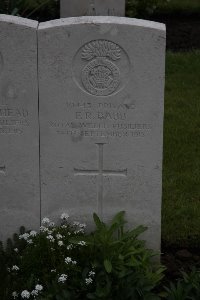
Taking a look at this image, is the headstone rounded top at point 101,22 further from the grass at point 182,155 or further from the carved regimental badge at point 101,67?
the grass at point 182,155

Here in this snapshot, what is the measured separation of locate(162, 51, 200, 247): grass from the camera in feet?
17.6

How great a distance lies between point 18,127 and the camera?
447 cm

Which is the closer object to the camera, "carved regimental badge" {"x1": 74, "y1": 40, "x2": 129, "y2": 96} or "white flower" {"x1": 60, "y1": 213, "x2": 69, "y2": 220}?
"carved regimental badge" {"x1": 74, "y1": 40, "x2": 129, "y2": 96}

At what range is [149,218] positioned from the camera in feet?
15.2

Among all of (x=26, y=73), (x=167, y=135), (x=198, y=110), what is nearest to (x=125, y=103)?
(x=26, y=73)

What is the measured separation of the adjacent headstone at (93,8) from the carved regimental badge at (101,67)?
4.48m

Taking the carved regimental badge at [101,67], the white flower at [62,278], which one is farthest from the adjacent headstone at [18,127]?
the white flower at [62,278]

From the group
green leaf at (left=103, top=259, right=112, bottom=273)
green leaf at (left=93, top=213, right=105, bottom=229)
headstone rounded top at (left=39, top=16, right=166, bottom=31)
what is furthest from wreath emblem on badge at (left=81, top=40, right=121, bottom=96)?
green leaf at (left=103, top=259, right=112, bottom=273)

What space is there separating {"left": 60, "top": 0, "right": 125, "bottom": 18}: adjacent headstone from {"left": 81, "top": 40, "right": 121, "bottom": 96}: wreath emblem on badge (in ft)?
14.7

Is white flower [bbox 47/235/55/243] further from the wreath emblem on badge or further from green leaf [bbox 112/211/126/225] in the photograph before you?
the wreath emblem on badge

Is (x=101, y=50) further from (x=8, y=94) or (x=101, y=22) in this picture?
(x=8, y=94)

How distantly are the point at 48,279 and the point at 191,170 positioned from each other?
259 cm

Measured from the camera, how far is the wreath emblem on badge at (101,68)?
431cm

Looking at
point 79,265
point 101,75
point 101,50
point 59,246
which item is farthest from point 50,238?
point 101,50
